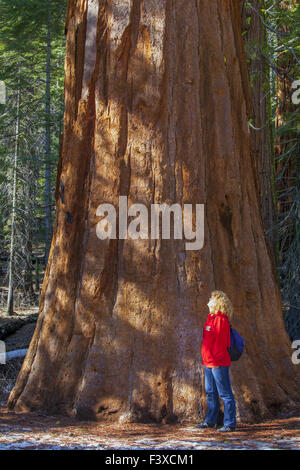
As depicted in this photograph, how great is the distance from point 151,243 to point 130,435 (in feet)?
6.61

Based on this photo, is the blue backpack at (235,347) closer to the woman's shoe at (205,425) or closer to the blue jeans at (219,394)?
the blue jeans at (219,394)

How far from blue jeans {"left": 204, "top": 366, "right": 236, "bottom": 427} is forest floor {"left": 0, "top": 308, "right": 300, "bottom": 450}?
167mm

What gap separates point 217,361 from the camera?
19.3 feet

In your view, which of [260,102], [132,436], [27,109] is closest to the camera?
[132,436]

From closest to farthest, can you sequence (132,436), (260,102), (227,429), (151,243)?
(132,436) < (227,429) < (151,243) < (260,102)

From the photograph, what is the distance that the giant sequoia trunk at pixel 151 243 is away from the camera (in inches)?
251

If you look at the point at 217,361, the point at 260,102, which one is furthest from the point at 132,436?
the point at 260,102

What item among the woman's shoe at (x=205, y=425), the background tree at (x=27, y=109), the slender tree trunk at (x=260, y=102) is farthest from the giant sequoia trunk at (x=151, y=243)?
the background tree at (x=27, y=109)

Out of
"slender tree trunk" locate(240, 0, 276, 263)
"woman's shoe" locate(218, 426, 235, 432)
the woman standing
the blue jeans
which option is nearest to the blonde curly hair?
the woman standing

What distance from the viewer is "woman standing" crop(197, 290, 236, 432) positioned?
589 cm

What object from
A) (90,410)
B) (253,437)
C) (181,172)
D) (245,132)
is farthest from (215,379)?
(245,132)

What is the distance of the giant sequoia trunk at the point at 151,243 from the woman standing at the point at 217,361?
0.87ft

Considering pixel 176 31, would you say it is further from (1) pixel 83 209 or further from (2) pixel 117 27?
(1) pixel 83 209

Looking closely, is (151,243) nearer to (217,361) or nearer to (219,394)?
(217,361)
